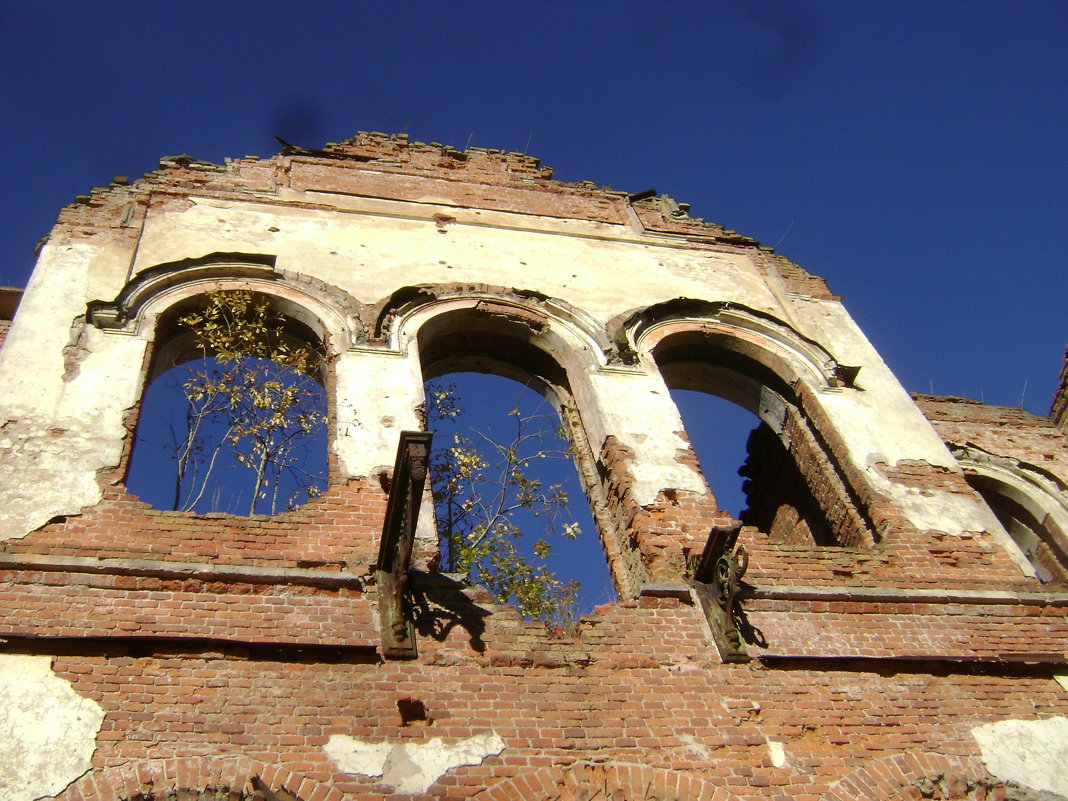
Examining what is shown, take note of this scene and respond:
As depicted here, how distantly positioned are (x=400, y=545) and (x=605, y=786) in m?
1.83

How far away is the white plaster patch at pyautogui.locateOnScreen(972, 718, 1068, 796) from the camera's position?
226 inches

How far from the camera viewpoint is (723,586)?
6.30m

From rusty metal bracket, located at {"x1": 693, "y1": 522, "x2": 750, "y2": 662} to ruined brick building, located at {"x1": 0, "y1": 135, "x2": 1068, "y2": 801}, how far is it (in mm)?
22

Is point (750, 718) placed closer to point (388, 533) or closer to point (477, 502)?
point (388, 533)

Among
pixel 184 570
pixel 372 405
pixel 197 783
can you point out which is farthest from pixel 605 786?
pixel 372 405

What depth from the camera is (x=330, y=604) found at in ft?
18.7

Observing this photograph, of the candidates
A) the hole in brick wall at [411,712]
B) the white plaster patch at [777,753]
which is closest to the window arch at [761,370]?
the white plaster patch at [777,753]

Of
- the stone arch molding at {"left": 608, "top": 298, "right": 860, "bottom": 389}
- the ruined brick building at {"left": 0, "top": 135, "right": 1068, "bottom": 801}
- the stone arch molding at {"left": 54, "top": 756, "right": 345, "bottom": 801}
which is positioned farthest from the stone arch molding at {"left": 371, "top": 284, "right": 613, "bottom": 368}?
the stone arch molding at {"left": 54, "top": 756, "right": 345, "bottom": 801}

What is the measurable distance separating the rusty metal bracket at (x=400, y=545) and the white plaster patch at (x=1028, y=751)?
3670 mm

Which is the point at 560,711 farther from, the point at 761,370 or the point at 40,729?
the point at 761,370

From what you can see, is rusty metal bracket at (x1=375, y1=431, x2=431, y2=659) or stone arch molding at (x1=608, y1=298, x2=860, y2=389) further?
stone arch molding at (x1=608, y1=298, x2=860, y2=389)

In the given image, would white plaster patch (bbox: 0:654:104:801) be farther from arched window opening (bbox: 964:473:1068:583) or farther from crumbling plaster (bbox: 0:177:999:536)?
arched window opening (bbox: 964:473:1068:583)

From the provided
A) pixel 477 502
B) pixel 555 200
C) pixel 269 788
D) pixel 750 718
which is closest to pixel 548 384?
pixel 477 502

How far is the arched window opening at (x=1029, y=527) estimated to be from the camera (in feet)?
34.6
